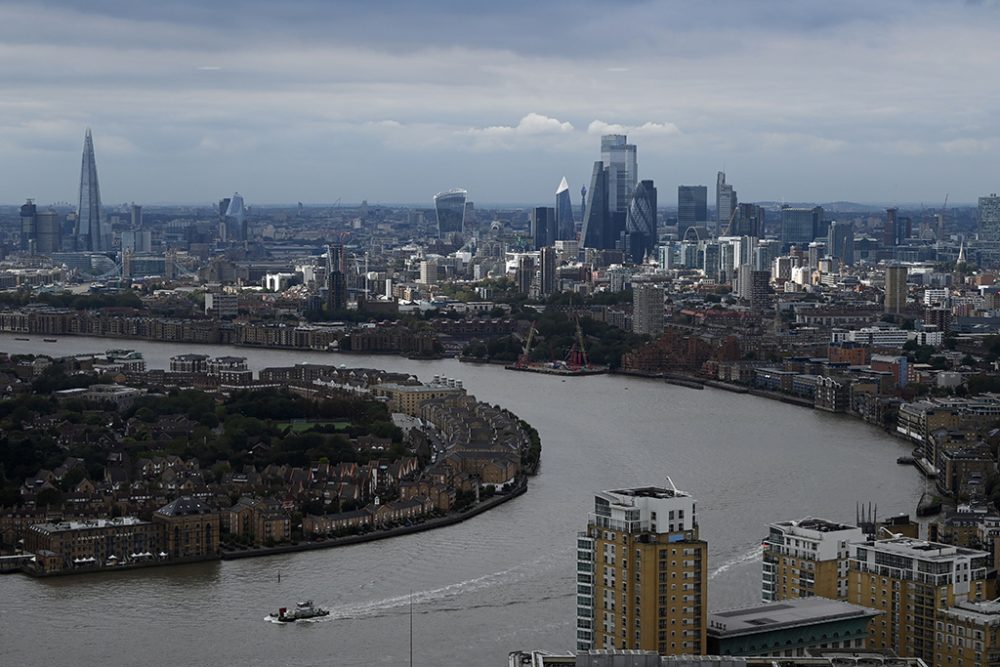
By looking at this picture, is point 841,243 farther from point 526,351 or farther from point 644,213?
point 526,351

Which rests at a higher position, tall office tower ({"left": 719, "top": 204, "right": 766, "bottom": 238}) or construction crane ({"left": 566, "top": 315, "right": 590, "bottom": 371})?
tall office tower ({"left": 719, "top": 204, "right": 766, "bottom": 238})

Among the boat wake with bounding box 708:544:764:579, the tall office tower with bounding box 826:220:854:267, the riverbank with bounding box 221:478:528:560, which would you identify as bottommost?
the riverbank with bounding box 221:478:528:560

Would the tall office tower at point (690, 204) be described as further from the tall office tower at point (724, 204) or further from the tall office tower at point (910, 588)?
the tall office tower at point (910, 588)

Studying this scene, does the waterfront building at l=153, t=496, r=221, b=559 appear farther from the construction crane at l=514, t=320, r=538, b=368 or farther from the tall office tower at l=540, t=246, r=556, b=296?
the tall office tower at l=540, t=246, r=556, b=296

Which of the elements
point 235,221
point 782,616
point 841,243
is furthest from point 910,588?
point 235,221

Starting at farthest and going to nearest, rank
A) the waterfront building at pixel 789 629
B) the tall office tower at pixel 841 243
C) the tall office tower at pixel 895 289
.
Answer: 1. the tall office tower at pixel 841 243
2. the tall office tower at pixel 895 289
3. the waterfront building at pixel 789 629

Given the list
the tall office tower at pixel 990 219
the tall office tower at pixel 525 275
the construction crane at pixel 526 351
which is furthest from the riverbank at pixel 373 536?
the tall office tower at pixel 990 219

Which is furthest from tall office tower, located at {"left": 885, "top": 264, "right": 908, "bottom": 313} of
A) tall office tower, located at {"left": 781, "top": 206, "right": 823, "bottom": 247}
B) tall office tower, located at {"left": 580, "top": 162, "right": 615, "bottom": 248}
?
tall office tower, located at {"left": 781, "top": 206, "right": 823, "bottom": 247}

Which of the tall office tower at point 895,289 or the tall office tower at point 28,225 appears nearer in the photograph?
the tall office tower at point 895,289
